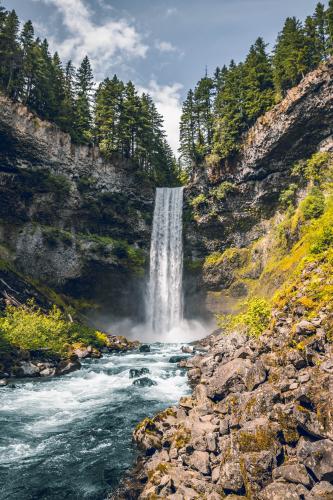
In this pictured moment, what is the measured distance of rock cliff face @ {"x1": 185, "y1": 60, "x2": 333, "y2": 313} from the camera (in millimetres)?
39000

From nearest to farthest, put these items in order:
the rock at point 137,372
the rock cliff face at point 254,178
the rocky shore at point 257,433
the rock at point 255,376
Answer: the rocky shore at point 257,433 < the rock at point 255,376 < the rock at point 137,372 < the rock cliff face at point 254,178

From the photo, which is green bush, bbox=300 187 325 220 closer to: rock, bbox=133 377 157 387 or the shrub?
the shrub

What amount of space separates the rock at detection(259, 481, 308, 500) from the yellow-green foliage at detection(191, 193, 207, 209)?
4518 cm

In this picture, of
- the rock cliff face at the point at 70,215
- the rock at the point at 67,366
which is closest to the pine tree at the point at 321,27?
the rock cliff face at the point at 70,215

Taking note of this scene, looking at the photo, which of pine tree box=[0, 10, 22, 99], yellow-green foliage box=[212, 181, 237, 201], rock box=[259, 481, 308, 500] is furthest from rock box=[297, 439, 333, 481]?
pine tree box=[0, 10, 22, 99]

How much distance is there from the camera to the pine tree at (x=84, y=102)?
52.1 metres

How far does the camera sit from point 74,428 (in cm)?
1474

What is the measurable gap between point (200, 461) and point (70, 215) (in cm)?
4362

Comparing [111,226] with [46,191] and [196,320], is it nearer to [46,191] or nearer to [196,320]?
[46,191]

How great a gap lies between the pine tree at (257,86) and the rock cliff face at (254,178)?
2.51m

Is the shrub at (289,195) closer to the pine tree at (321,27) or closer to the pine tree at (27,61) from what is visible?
the pine tree at (321,27)

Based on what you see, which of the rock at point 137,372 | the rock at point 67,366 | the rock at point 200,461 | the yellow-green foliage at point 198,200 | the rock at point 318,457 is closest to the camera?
the rock at point 318,457

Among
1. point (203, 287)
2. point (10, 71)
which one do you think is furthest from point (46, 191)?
point (203, 287)

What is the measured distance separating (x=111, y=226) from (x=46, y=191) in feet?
37.0
